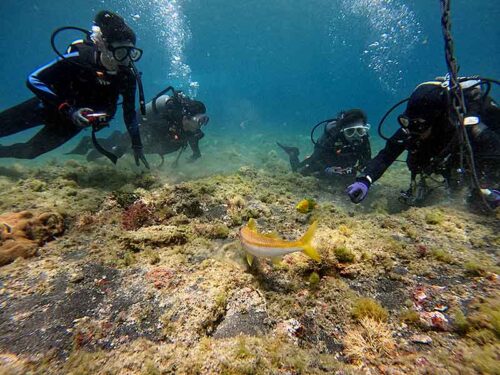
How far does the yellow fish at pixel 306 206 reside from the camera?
16.7 ft

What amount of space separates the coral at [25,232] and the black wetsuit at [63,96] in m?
3.02

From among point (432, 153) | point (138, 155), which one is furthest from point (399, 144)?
point (138, 155)

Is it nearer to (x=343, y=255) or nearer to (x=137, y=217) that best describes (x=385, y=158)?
(x=343, y=255)

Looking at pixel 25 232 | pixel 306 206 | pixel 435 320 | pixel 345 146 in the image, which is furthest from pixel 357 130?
pixel 25 232

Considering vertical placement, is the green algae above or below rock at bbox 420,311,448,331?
above

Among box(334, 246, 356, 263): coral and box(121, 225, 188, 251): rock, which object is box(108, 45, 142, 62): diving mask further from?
box(334, 246, 356, 263): coral

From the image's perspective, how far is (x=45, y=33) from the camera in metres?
65.2

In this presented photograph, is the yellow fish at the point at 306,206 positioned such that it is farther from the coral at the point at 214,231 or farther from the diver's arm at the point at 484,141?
the diver's arm at the point at 484,141

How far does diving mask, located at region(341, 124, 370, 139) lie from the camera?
28.6 feet

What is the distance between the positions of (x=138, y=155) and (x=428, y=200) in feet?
27.1

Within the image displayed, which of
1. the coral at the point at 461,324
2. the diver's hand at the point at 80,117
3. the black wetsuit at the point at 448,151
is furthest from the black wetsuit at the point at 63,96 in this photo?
the coral at the point at 461,324

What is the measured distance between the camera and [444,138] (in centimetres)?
554

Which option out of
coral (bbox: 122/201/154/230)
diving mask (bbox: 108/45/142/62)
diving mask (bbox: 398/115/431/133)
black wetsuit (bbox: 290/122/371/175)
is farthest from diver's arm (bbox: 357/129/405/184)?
diving mask (bbox: 108/45/142/62)

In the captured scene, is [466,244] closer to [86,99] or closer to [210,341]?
[210,341]
